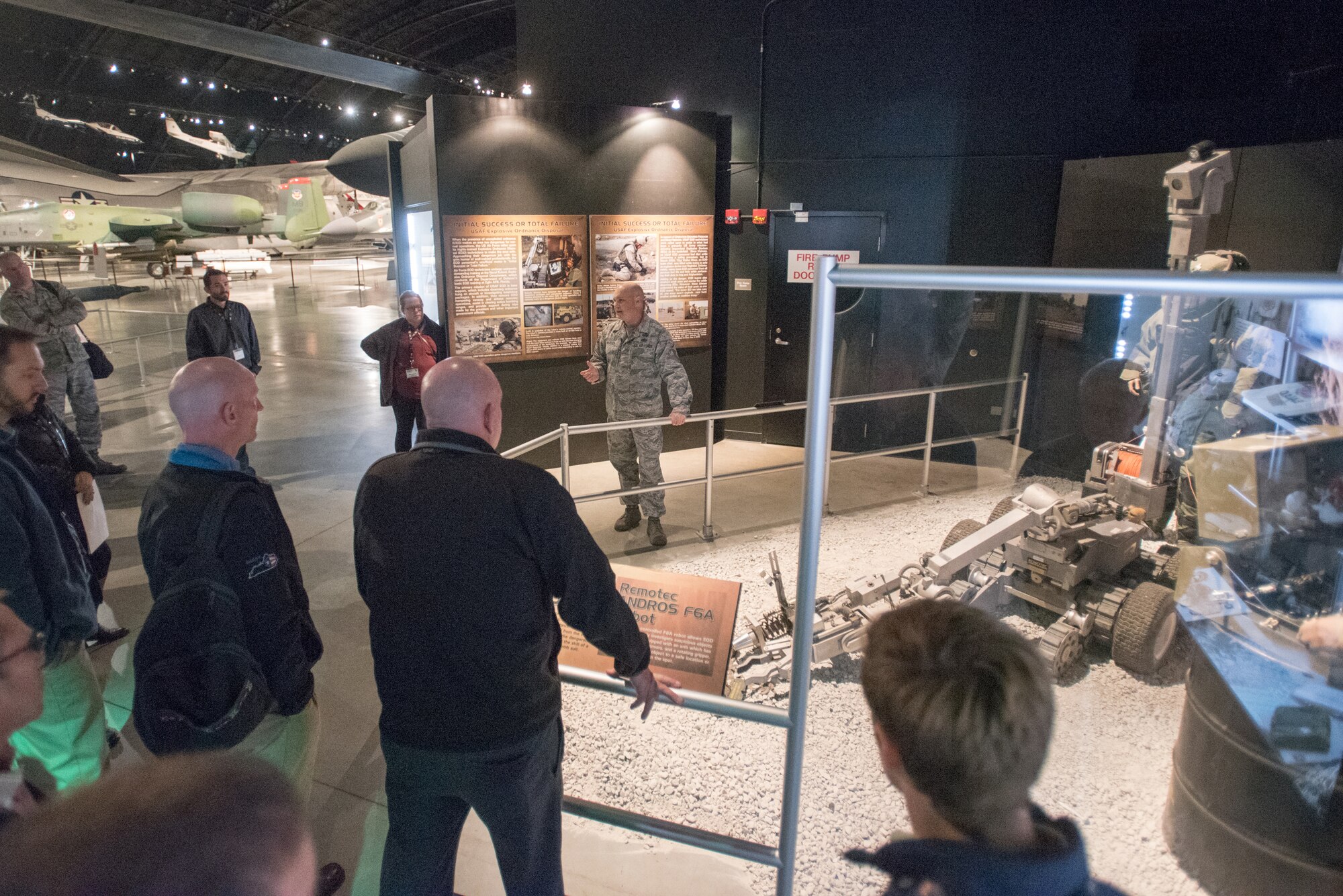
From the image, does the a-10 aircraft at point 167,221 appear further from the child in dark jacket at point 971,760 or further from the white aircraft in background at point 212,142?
the child in dark jacket at point 971,760

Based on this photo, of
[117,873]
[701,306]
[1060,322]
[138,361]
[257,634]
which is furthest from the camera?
[138,361]

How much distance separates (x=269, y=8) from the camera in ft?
67.1

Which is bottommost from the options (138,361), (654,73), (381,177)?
(138,361)

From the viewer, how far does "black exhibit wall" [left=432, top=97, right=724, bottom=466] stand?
6758 mm

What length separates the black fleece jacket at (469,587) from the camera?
1.75 metres

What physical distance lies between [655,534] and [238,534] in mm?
4116

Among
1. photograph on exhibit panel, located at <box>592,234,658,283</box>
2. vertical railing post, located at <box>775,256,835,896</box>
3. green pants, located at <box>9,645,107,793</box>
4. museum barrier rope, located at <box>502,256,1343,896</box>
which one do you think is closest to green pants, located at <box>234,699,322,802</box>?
green pants, located at <box>9,645,107,793</box>

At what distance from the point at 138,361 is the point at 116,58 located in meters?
17.7

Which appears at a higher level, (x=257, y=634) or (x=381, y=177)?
(x=381, y=177)

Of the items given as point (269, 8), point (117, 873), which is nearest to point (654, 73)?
point (117, 873)

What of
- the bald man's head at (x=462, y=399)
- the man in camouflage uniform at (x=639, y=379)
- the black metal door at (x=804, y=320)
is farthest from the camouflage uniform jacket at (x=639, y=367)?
the bald man's head at (x=462, y=399)

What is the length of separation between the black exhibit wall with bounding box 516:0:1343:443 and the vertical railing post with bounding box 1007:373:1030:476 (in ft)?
1.83

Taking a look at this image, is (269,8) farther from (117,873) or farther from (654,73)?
(117,873)

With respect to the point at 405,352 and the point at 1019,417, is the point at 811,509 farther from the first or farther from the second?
the point at 1019,417
